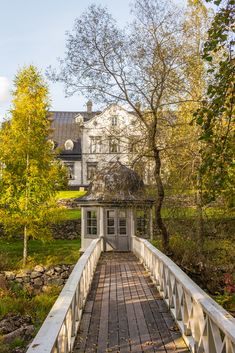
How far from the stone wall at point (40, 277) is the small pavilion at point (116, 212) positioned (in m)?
1.78

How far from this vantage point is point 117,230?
782 inches

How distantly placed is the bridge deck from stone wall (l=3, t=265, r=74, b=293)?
763cm

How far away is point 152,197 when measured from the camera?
18656mm

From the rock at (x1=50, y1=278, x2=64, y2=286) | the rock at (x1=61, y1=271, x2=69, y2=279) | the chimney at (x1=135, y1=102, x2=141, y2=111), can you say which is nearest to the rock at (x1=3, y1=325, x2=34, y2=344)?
the rock at (x1=50, y1=278, x2=64, y2=286)

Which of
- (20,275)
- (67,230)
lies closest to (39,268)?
(20,275)

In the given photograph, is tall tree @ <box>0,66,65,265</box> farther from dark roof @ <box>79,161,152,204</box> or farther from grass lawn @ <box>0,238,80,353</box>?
dark roof @ <box>79,161,152,204</box>

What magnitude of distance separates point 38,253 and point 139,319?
15.6m

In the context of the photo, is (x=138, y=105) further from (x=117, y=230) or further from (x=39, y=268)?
(x=39, y=268)

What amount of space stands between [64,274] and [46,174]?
4851 mm

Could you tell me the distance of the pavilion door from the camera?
64.9 ft

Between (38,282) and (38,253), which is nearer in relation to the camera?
(38,282)

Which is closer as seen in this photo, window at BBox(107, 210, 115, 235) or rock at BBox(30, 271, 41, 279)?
rock at BBox(30, 271, 41, 279)

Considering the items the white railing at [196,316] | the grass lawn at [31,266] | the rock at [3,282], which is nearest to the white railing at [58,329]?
the white railing at [196,316]

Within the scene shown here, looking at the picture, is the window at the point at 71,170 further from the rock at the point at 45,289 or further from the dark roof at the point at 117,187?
the rock at the point at 45,289
